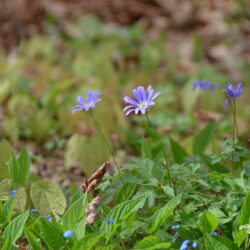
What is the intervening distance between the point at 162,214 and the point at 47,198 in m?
0.46

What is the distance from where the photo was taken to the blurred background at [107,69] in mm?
3668

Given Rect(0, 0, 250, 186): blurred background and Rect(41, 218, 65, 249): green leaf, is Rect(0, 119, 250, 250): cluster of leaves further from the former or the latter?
Rect(0, 0, 250, 186): blurred background

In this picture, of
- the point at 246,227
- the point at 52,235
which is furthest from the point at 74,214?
the point at 246,227

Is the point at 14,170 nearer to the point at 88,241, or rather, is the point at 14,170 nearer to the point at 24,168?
the point at 24,168

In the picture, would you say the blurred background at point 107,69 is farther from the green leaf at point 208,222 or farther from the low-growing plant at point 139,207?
the green leaf at point 208,222

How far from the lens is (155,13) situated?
248 inches

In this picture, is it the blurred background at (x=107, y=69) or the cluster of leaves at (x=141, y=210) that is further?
the blurred background at (x=107, y=69)

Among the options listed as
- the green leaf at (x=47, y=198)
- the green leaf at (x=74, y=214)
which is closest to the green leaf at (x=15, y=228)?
the green leaf at (x=74, y=214)

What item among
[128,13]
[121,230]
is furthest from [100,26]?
[121,230]

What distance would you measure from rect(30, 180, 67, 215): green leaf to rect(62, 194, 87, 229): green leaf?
0.23m

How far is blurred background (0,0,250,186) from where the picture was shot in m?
3.67

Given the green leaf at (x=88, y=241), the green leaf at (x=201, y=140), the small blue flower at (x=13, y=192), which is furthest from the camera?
the green leaf at (x=201, y=140)

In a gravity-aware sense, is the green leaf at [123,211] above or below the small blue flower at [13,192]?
below

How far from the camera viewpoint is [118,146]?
3.75 meters
